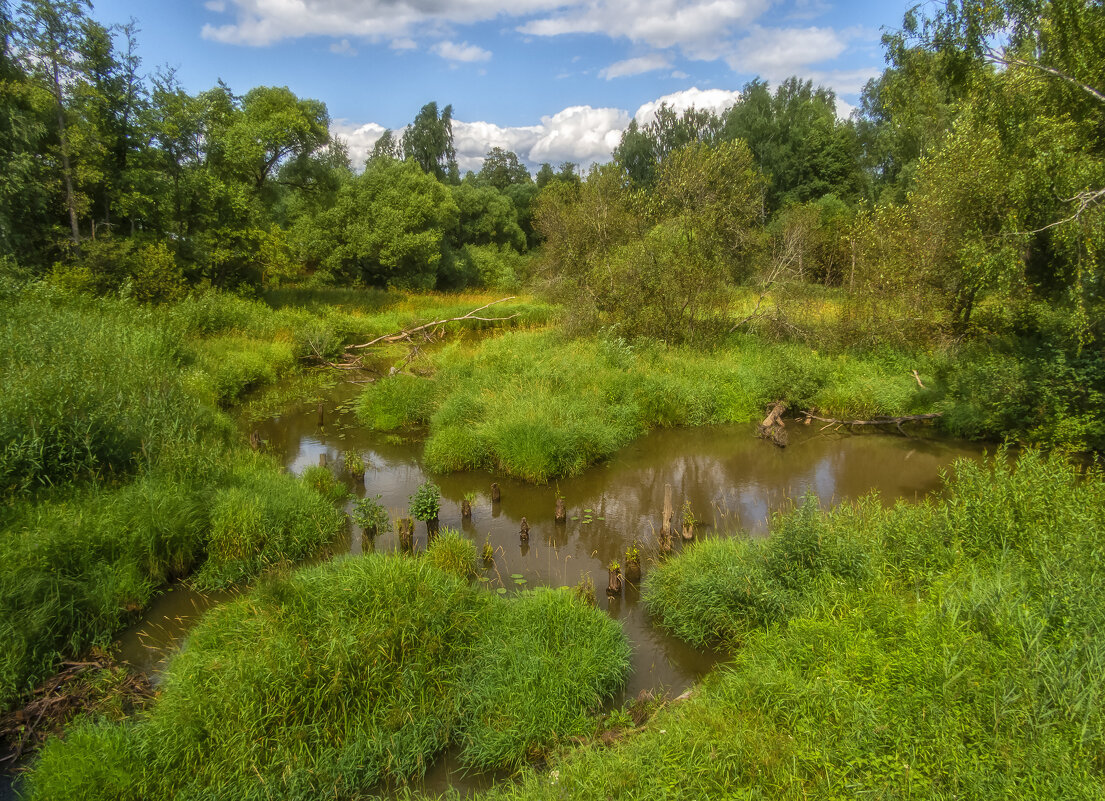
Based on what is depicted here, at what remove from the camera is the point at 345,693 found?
15.8 feet

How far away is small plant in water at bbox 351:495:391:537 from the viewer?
8.18 meters

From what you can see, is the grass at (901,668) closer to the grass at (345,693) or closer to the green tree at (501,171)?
the grass at (345,693)

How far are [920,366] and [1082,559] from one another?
1076cm

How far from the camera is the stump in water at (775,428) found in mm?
12352

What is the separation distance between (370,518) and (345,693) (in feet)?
11.7

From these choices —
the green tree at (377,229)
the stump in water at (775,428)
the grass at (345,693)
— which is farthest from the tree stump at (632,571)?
the green tree at (377,229)

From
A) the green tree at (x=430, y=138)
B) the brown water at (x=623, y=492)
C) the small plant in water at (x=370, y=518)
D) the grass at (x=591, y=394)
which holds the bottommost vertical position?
the brown water at (x=623, y=492)

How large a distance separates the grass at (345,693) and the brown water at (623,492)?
528 mm

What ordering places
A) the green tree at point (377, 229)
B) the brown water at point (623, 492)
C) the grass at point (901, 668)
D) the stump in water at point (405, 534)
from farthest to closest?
the green tree at point (377, 229) < the stump in water at point (405, 534) < the brown water at point (623, 492) < the grass at point (901, 668)

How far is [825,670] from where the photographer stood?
4.55m

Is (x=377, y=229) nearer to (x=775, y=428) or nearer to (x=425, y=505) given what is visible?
(x=775, y=428)

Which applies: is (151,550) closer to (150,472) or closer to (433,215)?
(150,472)

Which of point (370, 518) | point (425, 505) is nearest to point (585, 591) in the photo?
point (425, 505)

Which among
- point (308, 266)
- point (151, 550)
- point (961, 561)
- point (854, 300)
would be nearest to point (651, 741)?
point (961, 561)
